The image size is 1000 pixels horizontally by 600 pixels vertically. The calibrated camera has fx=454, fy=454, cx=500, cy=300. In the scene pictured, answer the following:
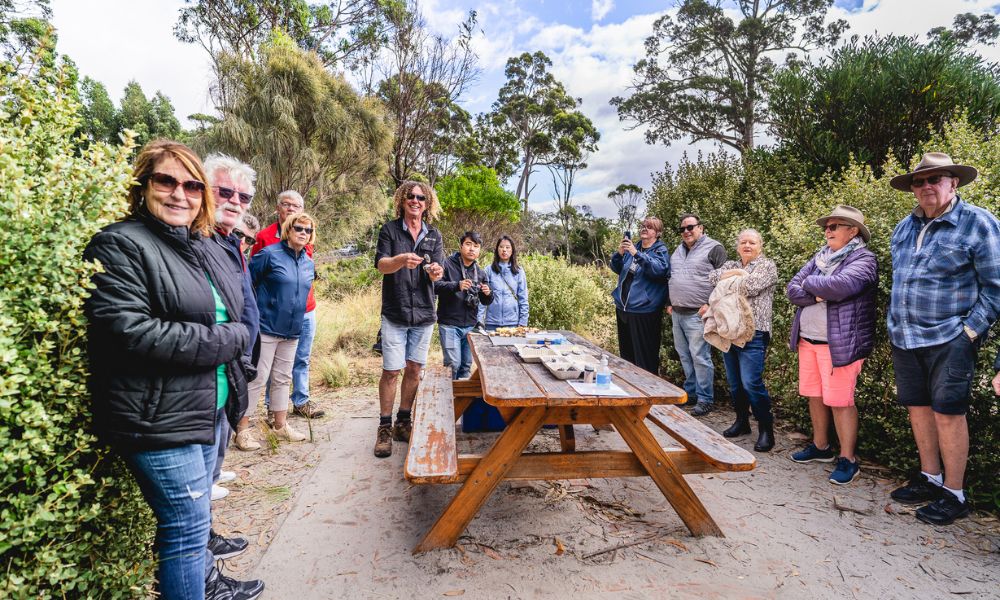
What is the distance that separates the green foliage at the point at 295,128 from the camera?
10594 millimetres

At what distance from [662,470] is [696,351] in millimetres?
2567

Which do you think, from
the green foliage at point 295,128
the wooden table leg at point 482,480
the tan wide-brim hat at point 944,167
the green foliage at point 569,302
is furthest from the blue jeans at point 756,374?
the green foliage at point 295,128

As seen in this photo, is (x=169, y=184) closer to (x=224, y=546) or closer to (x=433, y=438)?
(x=433, y=438)

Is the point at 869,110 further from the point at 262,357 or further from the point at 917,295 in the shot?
the point at 262,357

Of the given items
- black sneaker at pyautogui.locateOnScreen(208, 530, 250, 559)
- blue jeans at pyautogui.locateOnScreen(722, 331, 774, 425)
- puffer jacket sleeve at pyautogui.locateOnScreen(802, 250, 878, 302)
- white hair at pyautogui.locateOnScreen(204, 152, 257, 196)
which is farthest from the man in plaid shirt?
white hair at pyautogui.locateOnScreen(204, 152, 257, 196)

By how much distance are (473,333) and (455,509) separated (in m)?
2.06

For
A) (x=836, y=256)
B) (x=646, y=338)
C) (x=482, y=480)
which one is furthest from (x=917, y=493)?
(x=482, y=480)

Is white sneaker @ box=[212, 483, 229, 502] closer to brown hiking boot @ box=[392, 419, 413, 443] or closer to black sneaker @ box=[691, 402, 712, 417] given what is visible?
brown hiking boot @ box=[392, 419, 413, 443]

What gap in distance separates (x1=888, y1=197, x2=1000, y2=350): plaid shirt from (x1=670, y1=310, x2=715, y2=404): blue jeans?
1891 millimetres

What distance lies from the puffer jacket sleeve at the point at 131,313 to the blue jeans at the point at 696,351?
441 cm

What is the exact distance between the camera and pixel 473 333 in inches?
170

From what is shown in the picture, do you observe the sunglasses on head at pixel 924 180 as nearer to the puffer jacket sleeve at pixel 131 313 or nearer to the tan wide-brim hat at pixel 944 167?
the tan wide-brim hat at pixel 944 167

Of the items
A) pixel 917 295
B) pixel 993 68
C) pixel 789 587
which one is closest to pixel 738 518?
pixel 789 587

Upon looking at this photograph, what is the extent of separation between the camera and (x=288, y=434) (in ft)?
13.3
